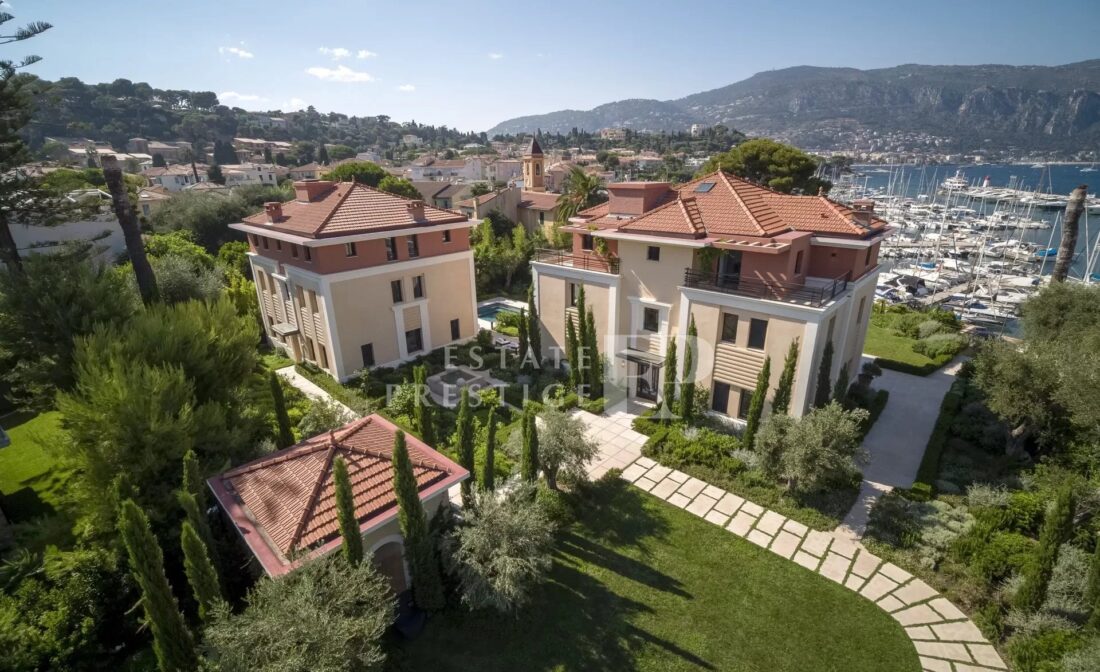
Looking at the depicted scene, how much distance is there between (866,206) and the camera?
67.9ft

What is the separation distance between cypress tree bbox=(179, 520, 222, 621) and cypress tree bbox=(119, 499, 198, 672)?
0.48m

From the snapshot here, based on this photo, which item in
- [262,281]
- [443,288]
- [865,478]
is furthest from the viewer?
[262,281]

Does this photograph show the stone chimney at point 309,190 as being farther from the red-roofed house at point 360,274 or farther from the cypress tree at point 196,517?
the cypress tree at point 196,517

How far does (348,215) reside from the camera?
80.4 feet

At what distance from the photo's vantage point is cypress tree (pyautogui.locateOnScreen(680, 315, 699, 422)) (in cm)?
1962

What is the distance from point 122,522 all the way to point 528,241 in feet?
130

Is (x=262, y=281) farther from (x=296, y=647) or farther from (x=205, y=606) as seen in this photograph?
(x=296, y=647)

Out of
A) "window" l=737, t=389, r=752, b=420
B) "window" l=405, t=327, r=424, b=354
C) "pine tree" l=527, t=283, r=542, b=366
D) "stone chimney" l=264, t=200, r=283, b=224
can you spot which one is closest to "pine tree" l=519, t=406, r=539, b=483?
"window" l=737, t=389, r=752, b=420

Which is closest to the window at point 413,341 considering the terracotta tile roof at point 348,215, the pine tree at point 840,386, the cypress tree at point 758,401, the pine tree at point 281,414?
the terracotta tile roof at point 348,215

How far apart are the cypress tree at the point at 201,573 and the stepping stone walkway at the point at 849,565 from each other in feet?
41.5

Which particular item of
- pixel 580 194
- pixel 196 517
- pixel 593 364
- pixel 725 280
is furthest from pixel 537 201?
pixel 196 517

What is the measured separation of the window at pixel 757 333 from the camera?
18656 millimetres

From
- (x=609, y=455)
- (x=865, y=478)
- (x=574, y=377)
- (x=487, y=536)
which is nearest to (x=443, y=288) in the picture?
(x=574, y=377)

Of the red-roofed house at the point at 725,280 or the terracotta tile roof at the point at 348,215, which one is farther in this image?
the terracotta tile roof at the point at 348,215
